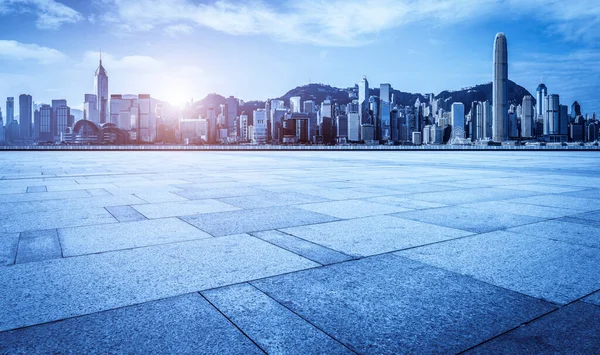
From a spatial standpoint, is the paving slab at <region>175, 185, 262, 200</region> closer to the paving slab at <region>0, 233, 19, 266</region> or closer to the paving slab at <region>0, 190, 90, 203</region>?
the paving slab at <region>0, 190, 90, 203</region>

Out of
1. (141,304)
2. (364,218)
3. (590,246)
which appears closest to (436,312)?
(141,304)

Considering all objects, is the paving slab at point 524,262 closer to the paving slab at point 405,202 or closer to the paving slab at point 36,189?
the paving slab at point 405,202

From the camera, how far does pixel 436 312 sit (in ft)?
11.9

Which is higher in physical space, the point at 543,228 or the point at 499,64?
the point at 499,64

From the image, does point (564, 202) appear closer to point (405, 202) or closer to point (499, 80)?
point (405, 202)

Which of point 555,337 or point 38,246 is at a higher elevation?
point 38,246

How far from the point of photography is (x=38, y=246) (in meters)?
5.72

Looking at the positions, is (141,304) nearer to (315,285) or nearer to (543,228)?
(315,285)

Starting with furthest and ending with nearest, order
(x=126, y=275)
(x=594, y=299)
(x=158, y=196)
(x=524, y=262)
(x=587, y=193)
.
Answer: (x=587, y=193) → (x=158, y=196) → (x=524, y=262) → (x=126, y=275) → (x=594, y=299)

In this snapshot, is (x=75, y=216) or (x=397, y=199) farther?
(x=397, y=199)

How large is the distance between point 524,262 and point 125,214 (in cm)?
648

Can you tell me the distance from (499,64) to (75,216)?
7888 inches

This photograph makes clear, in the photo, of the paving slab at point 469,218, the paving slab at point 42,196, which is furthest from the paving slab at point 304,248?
the paving slab at point 42,196

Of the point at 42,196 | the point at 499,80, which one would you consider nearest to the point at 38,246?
the point at 42,196
